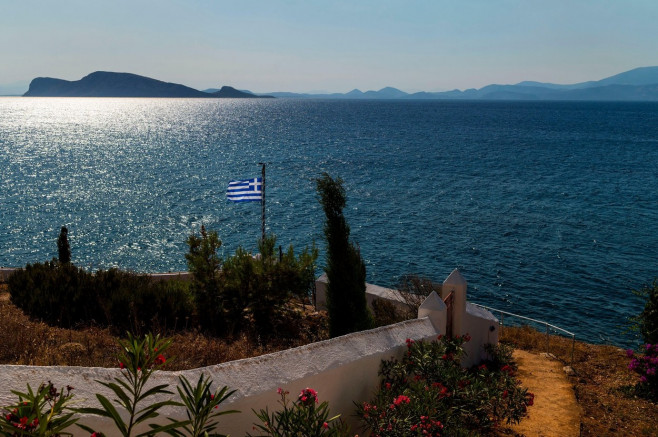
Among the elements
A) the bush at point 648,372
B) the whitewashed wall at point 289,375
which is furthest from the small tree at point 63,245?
the bush at point 648,372

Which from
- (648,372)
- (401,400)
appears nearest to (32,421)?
(401,400)

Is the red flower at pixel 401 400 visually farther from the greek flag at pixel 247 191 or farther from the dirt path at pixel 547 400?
the greek flag at pixel 247 191

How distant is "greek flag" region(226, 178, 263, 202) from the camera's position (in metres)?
22.0

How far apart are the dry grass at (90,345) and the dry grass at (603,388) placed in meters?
5.98

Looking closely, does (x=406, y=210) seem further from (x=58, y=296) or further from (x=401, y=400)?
(x=401, y=400)

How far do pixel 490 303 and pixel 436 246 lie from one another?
33.7 feet

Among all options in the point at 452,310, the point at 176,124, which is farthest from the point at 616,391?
the point at 176,124

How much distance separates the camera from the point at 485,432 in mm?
8969

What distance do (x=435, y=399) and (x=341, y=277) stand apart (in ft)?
15.7

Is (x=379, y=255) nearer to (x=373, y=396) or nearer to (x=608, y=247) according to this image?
(x=608, y=247)

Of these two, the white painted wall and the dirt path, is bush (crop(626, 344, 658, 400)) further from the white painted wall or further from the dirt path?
the white painted wall

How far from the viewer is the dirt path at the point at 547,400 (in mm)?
9742

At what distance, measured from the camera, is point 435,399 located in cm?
782

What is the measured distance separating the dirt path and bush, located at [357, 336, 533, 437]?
0.63 m
